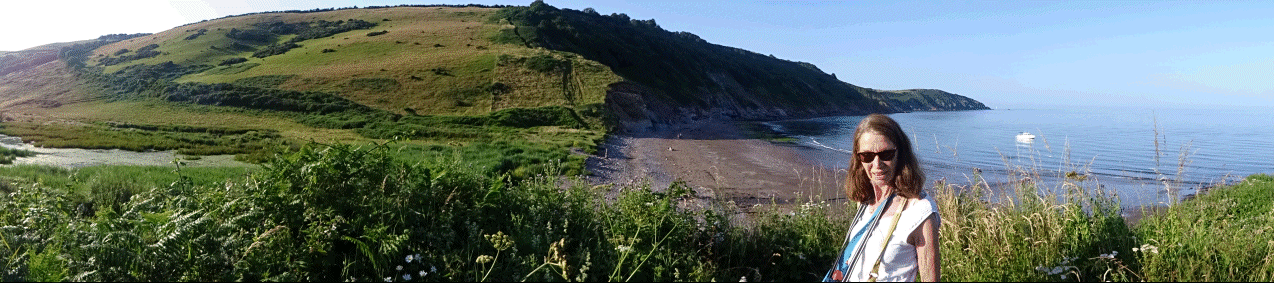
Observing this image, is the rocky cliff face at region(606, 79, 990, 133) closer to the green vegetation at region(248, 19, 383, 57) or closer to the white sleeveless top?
the green vegetation at region(248, 19, 383, 57)

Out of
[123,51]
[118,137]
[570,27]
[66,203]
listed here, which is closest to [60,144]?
[118,137]

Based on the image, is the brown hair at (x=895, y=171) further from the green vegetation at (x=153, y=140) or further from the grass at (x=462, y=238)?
the green vegetation at (x=153, y=140)

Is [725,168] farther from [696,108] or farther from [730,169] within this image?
[696,108]

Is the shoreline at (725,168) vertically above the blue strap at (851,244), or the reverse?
the blue strap at (851,244)

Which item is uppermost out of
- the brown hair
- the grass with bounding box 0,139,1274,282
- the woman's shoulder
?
the brown hair

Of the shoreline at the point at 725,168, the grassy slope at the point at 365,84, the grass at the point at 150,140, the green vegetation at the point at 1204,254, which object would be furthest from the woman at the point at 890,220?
the grass at the point at 150,140

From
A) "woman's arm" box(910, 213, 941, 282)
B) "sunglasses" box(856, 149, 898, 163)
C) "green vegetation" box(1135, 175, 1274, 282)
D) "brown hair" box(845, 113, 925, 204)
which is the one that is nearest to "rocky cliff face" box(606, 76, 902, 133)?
"green vegetation" box(1135, 175, 1274, 282)

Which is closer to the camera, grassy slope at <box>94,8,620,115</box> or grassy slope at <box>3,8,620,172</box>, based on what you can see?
grassy slope at <box>3,8,620,172</box>

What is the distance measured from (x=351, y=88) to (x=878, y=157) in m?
56.8

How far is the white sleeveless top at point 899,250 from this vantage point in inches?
104

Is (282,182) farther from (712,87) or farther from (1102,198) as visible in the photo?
(712,87)

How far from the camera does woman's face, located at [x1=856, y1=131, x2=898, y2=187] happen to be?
9.62ft

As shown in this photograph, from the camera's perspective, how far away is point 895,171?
2.90m

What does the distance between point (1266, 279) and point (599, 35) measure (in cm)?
9972
